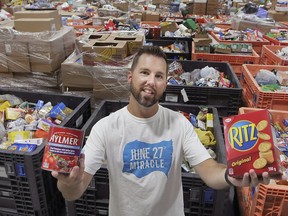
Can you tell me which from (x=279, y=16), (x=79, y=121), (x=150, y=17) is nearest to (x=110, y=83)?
(x=79, y=121)

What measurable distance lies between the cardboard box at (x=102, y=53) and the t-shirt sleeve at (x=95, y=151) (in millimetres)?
1400

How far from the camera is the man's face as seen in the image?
1272 millimetres

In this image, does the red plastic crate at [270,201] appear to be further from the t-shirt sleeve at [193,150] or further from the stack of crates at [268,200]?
the t-shirt sleeve at [193,150]

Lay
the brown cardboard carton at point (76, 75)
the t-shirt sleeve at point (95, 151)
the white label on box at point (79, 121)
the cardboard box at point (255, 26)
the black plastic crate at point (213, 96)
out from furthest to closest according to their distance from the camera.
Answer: the cardboard box at point (255, 26) < the brown cardboard carton at point (76, 75) < the black plastic crate at point (213, 96) < the white label on box at point (79, 121) < the t-shirt sleeve at point (95, 151)

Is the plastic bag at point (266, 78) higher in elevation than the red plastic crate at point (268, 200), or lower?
higher

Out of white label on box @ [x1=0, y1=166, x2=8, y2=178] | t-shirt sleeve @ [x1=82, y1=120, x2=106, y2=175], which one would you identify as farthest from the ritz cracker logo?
white label on box @ [x1=0, y1=166, x2=8, y2=178]

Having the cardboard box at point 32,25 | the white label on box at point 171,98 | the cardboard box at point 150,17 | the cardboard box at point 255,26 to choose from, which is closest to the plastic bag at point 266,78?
the white label on box at point 171,98

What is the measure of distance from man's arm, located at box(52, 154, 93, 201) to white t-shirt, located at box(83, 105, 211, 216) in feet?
0.54

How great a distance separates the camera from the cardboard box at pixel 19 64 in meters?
2.85

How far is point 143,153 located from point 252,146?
514mm

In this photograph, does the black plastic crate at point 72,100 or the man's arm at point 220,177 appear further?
the black plastic crate at point 72,100

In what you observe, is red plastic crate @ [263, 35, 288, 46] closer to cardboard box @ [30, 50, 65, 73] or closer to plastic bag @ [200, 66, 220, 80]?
plastic bag @ [200, 66, 220, 80]

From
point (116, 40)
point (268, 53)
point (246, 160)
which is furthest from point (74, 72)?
point (268, 53)

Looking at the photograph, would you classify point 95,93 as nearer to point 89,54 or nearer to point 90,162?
point 89,54
